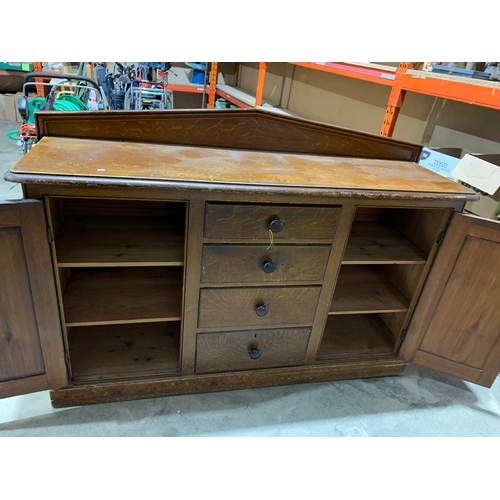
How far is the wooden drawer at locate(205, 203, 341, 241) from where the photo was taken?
121cm

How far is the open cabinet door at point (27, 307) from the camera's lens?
107 cm

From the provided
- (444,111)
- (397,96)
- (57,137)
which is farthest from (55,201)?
(444,111)

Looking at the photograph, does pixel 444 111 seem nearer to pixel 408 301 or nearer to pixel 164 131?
pixel 408 301

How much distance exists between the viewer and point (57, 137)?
1.37m

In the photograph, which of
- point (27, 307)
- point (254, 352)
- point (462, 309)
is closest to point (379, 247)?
point (462, 309)

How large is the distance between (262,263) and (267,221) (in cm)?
16

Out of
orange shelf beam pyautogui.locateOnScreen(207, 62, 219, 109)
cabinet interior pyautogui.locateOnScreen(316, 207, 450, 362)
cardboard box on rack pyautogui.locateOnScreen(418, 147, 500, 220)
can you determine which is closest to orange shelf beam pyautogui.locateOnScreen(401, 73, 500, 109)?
cardboard box on rack pyautogui.locateOnScreen(418, 147, 500, 220)

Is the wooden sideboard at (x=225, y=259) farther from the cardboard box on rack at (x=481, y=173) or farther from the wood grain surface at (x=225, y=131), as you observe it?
the cardboard box on rack at (x=481, y=173)

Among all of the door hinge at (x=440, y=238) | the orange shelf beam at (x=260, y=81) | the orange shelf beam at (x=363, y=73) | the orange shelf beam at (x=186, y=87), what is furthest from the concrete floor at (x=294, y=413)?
the orange shelf beam at (x=186, y=87)

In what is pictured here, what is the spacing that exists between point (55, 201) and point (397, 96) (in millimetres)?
1733

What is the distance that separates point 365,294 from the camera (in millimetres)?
1671

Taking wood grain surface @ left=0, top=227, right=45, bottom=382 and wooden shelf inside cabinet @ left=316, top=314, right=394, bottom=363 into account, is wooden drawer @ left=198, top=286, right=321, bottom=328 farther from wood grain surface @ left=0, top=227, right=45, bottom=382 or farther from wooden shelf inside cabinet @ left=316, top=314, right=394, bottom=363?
wood grain surface @ left=0, top=227, right=45, bottom=382

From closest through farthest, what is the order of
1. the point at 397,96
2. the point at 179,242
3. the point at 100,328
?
the point at 179,242 < the point at 100,328 < the point at 397,96

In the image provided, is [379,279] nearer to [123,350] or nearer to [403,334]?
[403,334]
